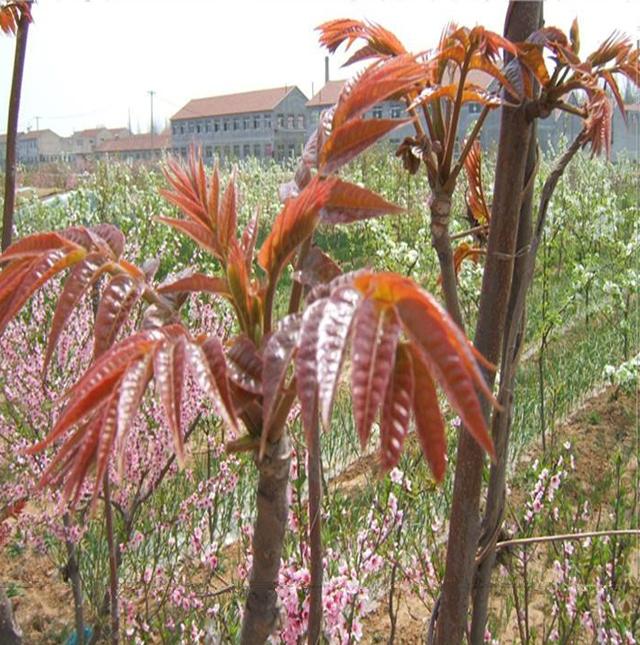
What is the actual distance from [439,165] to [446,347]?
1.67 feet

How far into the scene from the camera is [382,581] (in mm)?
Result: 2660

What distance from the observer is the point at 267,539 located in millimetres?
757

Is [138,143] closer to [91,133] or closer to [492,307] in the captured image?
[91,133]

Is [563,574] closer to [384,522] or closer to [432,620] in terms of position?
[384,522]

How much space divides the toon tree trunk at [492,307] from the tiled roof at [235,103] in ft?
180

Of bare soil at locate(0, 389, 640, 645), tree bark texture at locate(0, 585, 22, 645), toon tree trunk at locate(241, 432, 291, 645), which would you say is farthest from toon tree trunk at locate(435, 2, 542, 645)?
bare soil at locate(0, 389, 640, 645)

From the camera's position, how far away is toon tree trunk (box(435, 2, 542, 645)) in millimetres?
922

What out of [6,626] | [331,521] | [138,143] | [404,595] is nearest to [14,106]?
[6,626]

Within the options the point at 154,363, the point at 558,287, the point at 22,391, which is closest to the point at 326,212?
the point at 154,363

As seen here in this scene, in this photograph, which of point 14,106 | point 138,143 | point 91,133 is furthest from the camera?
point 91,133

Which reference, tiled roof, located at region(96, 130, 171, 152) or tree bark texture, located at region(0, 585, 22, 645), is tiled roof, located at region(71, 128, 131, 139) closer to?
tiled roof, located at region(96, 130, 171, 152)

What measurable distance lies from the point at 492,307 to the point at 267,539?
460mm

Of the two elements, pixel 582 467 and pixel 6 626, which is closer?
pixel 6 626

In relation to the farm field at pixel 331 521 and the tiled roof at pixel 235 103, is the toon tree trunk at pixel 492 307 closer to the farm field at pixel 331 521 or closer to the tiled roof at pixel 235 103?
the farm field at pixel 331 521
